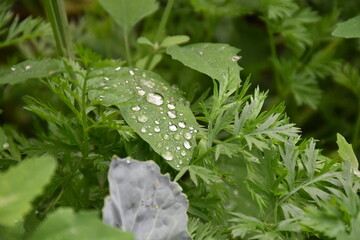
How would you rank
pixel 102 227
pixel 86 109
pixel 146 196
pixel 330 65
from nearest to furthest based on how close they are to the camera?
pixel 102 227 < pixel 146 196 < pixel 86 109 < pixel 330 65

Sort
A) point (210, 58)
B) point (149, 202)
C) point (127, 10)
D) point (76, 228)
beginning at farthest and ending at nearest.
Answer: point (127, 10)
point (210, 58)
point (149, 202)
point (76, 228)

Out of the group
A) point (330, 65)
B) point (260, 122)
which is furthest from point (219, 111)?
point (330, 65)

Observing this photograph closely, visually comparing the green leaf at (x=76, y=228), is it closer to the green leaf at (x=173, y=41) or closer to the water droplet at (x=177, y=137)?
the water droplet at (x=177, y=137)

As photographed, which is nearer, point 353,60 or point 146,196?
point 146,196

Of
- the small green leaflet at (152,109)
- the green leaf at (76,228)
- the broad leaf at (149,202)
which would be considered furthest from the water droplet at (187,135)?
the green leaf at (76,228)

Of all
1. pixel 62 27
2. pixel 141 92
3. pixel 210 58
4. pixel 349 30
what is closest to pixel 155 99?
pixel 141 92

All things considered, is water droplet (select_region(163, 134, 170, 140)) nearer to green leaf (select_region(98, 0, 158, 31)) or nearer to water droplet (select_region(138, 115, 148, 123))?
water droplet (select_region(138, 115, 148, 123))

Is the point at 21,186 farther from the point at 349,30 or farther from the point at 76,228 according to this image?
the point at 349,30

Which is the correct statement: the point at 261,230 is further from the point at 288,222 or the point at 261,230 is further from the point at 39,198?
the point at 39,198
